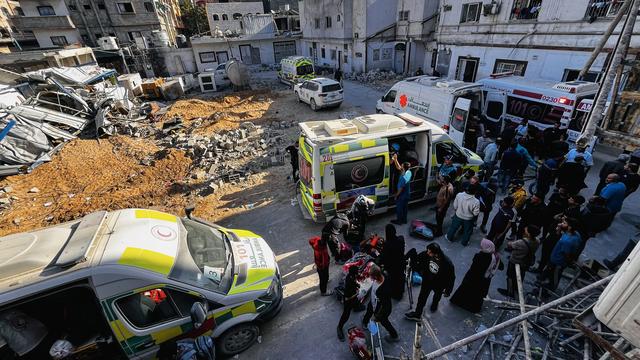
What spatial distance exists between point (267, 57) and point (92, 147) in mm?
27008

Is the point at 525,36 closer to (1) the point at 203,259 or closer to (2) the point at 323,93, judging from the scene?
(2) the point at 323,93

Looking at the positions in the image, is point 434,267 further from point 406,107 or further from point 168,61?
point 168,61

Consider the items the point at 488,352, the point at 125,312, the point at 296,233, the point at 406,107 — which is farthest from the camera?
the point at 406,107

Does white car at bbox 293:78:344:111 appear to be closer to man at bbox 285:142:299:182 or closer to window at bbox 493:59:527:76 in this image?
man at bbox 285:142:299:182

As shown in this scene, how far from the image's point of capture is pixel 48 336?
3.61 meters

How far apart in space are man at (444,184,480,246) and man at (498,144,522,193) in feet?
8.29

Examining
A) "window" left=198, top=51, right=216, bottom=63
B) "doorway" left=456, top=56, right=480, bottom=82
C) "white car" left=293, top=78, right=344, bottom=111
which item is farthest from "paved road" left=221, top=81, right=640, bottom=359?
"window" left=198, top=51, right=216, bottom=63

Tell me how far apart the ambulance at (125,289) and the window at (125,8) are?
3847 cm

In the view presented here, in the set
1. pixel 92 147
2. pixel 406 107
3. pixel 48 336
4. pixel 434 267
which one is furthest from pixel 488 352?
pixel 92 147

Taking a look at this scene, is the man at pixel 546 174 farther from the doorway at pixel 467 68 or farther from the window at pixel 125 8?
the window at pixel 125 8

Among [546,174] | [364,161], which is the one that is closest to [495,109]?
[546,174]

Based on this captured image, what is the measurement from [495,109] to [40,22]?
139 ft

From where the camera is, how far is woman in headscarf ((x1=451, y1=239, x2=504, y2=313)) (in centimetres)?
439

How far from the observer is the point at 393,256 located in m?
4.66
